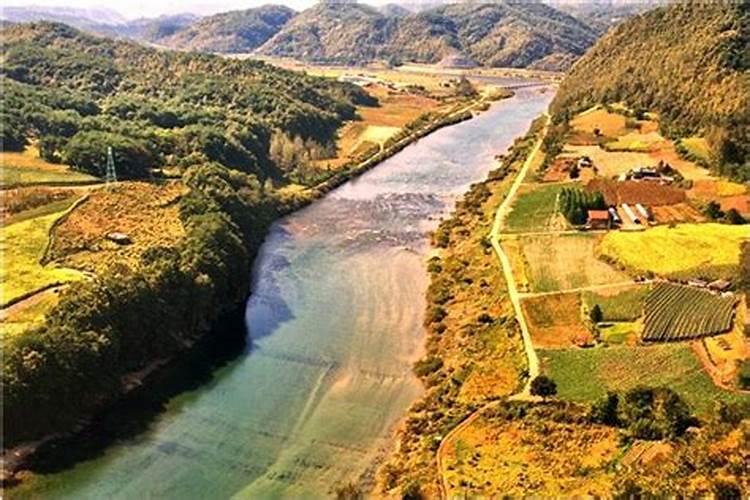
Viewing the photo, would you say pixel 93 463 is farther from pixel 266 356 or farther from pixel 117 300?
pixel 266 356

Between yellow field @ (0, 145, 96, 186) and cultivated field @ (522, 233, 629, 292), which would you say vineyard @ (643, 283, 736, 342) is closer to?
cultivated field @ (522, 233, 629, 292)

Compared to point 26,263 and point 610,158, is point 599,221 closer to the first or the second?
point 610,158

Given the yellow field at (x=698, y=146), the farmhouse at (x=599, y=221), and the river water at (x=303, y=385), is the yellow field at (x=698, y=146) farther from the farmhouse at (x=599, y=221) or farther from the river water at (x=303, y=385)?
the river water at (x=303, y=385)

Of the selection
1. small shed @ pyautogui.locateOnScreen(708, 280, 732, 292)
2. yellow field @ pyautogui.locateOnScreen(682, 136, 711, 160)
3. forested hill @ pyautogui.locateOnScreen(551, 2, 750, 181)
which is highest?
forested hill @ pyautogui.locateOnScreen(551, 2, 750, 181)

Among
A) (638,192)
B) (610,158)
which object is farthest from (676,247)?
(610,158)

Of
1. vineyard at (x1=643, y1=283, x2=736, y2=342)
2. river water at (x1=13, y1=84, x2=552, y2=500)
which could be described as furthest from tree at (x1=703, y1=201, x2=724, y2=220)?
river water at (x1=13, y1=84, x2=552, y2=500)

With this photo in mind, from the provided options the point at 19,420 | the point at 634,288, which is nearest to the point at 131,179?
the point at 19,420
